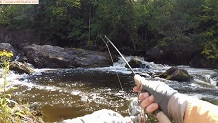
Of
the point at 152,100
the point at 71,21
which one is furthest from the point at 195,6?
the point at 152,100

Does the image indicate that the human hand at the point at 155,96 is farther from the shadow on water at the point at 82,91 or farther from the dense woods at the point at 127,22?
the dense woods at the point at 127,22

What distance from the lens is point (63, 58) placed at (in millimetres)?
15727

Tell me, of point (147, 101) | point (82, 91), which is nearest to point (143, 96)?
point (147, 101)

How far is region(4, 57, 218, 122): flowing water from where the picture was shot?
25.5 ft

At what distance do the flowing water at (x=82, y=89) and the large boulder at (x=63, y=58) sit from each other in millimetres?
855

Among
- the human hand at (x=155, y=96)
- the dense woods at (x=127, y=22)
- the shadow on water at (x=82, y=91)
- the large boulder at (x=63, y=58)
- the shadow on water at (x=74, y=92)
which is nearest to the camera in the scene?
the human hand at (x=155, y=96)

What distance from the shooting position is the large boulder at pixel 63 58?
15602 millimetres

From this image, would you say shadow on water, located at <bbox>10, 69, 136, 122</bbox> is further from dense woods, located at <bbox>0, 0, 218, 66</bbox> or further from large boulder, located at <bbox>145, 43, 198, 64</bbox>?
dense woods, located at <bbox>0, 0, 218, 66</bbox>

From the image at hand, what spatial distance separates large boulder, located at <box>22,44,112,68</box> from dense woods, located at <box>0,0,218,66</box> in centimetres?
381

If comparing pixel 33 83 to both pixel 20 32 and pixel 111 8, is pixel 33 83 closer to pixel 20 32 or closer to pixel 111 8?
pixel 111 8

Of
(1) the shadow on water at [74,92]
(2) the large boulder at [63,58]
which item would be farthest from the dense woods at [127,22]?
(1) the shadow on water at [74,92]

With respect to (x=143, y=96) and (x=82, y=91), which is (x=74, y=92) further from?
(x=143, y=96)

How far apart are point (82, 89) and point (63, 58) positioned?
5.86 m

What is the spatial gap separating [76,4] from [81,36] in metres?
2.69
